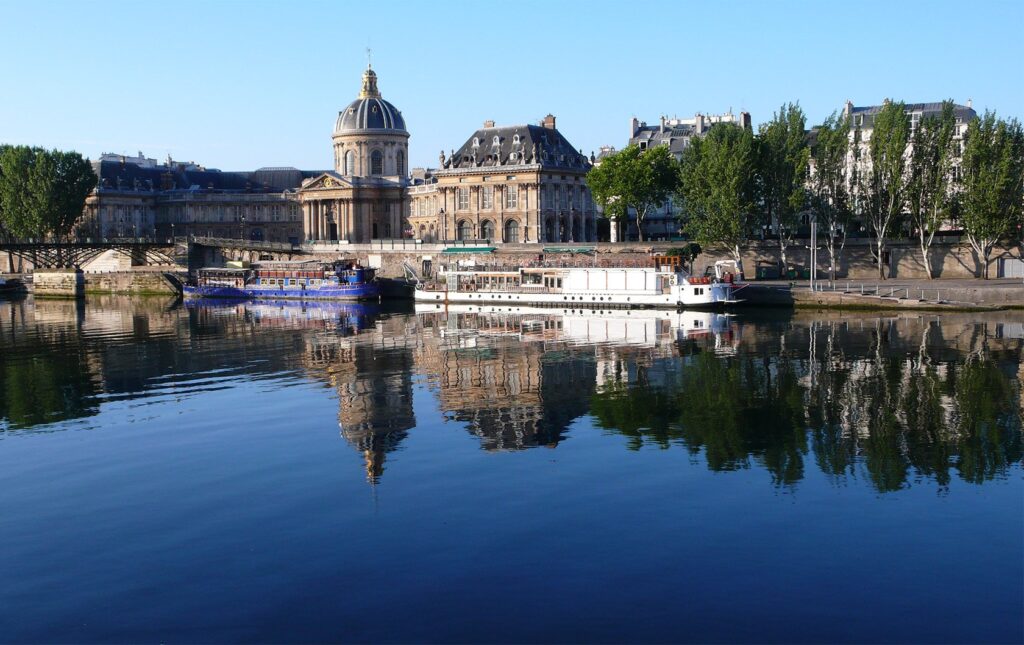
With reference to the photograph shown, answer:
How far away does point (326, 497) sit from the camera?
25938 millimetres

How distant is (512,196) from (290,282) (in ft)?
85.5

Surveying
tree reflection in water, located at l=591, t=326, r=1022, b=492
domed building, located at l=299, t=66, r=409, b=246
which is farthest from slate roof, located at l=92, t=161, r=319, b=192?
tree reflection in water, located at l=591, t=326, r=1022, b=492

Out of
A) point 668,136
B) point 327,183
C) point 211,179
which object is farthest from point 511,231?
point 211,179

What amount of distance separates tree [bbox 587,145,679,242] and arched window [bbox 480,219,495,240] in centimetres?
1736

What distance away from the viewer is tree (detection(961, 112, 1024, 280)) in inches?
3029

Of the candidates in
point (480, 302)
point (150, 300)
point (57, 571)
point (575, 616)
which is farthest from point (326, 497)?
point (150, 300)

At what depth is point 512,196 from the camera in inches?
4532

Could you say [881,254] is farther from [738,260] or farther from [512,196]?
[512,196]

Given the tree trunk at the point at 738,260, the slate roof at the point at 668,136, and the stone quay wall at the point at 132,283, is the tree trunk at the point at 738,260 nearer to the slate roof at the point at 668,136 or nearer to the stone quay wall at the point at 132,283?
the slate roof at the point at 668,136

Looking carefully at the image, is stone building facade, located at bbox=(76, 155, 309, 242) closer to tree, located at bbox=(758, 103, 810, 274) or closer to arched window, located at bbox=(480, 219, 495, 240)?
arched window, located at bbox=(480, 219, 495, 240)

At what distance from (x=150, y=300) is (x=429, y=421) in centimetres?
8296

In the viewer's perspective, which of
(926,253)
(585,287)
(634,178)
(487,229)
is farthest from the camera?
(487,229)

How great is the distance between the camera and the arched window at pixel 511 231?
115812 millimetres

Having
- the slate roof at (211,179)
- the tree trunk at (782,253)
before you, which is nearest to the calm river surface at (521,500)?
the tree trunk at (782,253)
